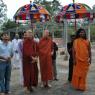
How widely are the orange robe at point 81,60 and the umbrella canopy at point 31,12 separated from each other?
3.90m

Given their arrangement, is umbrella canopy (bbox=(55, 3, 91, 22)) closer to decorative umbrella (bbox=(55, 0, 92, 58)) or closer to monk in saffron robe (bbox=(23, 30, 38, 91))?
decorative umbrella (bbox=(55, 0, 92, 58))

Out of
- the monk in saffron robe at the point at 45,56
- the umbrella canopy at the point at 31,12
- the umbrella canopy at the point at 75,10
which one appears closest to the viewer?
the monk in saffron robe at the point at 45,56

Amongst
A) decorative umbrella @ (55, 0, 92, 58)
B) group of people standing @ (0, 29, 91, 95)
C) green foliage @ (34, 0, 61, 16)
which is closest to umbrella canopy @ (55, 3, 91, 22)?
decorative umbrella @ (55, 0, 92, 58)

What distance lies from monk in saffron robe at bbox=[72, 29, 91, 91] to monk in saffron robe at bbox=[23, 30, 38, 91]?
1294 mm

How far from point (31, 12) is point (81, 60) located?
4542mm

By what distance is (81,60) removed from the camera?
1202 centimetres

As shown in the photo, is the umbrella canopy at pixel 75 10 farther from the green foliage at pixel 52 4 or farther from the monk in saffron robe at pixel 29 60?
the green foliage at pixel 52 4

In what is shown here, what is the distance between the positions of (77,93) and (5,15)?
214 feet

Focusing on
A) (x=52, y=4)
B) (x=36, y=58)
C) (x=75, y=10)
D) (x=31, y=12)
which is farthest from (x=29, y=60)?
(x=52, y=4)

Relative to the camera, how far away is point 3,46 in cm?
1079

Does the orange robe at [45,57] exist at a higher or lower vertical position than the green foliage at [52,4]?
lower

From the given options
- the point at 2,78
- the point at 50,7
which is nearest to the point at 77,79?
the point at 2,78

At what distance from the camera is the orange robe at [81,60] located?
12.0 m

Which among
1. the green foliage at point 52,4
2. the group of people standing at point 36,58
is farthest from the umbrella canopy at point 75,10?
the green foliage at point 52,4
